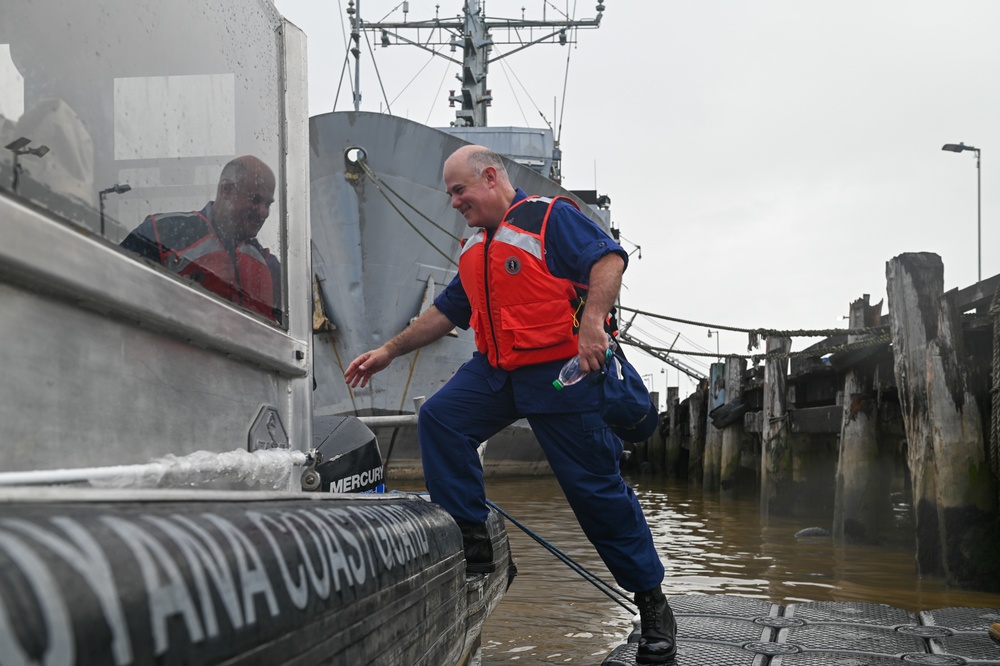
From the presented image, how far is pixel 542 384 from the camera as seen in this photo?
9.89 feet

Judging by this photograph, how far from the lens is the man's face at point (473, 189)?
10.6 feet

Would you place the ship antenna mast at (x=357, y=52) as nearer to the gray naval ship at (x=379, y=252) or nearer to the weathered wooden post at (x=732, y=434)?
the gray naval ship at (x=379, y=252)

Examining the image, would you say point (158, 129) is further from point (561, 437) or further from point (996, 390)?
point (996, 390)

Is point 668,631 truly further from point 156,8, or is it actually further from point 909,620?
point 156,8

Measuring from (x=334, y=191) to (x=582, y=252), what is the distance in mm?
11731

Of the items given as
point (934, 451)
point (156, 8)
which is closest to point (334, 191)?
point (934, 451)

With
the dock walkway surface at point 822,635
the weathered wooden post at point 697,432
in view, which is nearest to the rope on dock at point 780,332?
the dock walkway surface at point 822,635

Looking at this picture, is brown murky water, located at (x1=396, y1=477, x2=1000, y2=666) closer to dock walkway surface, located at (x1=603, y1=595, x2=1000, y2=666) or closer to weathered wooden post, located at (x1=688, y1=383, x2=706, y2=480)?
dock walkway surface, located at (x1=603, y1=595, x2=1000, y2=666)

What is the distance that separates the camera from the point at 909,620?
12.3 ft

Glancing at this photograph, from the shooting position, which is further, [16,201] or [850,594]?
[850,594]

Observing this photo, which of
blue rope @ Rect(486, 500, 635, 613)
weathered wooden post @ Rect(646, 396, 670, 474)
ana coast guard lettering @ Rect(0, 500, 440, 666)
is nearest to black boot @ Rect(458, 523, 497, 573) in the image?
blue rope @ Rect(486, 500, 635, 613)

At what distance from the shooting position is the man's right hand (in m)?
3.35

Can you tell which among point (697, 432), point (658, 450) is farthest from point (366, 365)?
point (658, 450)

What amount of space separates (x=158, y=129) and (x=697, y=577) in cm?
510
